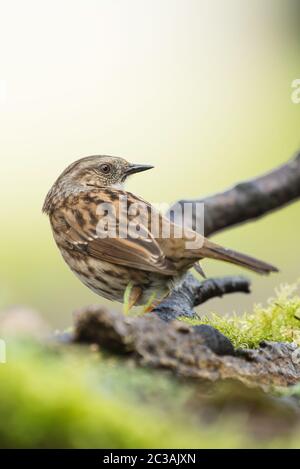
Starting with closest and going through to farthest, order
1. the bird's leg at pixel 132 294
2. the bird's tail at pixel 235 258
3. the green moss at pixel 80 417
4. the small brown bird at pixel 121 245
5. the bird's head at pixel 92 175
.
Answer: the green moss at pixel 80 417, the bird's tail at pixel 235 258, the small brown bird at pixel 121 245, the bird's leg at pixel 132 294, the bird's head at pixel 92 175

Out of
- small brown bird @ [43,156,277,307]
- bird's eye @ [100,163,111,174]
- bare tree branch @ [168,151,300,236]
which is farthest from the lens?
bird's eye @ [100,163,111,174]

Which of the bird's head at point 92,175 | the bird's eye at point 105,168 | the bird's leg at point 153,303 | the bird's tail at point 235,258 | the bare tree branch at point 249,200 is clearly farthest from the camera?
the bird's eye at point 105,168

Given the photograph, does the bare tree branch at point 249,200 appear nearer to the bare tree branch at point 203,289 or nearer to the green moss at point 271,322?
the bare tree branch at point 203,289

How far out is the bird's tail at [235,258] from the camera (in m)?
4.05

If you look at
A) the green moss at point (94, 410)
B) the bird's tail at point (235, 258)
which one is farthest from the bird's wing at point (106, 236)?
the green moss at point (94, 410)

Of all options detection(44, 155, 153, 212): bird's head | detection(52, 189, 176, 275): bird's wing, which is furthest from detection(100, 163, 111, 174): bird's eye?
detection(52, 189, 176, 275): bird's wing

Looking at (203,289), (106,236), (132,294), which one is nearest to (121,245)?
(106,236)

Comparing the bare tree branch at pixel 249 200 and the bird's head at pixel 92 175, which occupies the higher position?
the bird's head at pixel 92 175

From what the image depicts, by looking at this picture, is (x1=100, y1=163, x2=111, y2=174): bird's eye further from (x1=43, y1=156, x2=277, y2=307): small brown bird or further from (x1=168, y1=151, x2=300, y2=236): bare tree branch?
(x1=168, y1=151, x2=300, y2=236): bare tree branch

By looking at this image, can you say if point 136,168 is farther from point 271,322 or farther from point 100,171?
point 271,322

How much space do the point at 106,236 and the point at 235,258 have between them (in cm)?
113

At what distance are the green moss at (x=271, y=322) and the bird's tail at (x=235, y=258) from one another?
0.33m

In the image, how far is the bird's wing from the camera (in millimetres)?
4672
